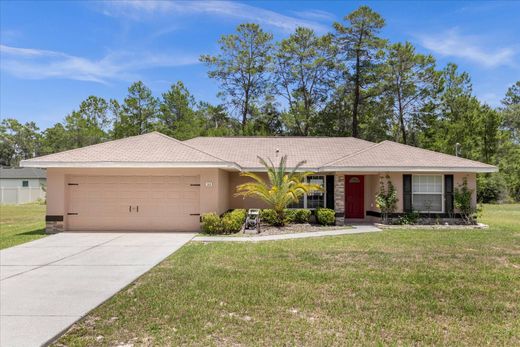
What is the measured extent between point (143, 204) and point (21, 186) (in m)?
34.4

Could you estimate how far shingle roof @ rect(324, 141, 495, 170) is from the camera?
16.0 m

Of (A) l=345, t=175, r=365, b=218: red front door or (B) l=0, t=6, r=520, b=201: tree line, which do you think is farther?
(B) l=0, t=6, r=520, b=201: tree line

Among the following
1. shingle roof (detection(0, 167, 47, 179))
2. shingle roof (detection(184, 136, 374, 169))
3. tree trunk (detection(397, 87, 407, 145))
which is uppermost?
tree trunk (detection(397, 87, 407, 145))

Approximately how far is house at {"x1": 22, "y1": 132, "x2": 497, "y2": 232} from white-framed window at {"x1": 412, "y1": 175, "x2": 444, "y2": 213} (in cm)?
4

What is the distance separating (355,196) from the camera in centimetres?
1877

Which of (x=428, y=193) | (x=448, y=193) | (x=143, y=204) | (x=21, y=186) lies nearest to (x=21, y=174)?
(x=21, y=186)

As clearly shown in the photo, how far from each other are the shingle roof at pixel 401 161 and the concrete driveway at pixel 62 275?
26.9ft

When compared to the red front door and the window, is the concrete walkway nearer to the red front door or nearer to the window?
the window

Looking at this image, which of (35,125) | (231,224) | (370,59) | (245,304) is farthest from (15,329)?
(35,125)

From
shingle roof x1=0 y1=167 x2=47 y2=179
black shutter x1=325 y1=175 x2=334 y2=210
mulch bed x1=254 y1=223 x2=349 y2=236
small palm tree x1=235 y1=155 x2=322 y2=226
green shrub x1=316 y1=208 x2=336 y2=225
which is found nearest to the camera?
mulch bed x1=254 y1=223 x2=349 y2=236

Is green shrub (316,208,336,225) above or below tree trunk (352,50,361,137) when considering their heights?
below

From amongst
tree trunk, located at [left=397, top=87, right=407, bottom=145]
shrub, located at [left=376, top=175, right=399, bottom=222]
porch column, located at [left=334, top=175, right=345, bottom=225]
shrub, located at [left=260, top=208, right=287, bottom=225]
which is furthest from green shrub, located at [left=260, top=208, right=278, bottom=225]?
tree trunk, located at [left=397, top=87, right=407, bottom=145]

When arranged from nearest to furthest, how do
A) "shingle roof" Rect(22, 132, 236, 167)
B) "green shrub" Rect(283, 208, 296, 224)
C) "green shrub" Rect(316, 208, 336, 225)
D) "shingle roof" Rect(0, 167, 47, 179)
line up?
"shingle roof" Rect(22, 132, 236, 167)
"green shrub" Rect(283, 208, 296, 224)
"green shrub" Rect(316, 208, 336, 225)
"shingle roof" Rect(0, 167, 47, 179)

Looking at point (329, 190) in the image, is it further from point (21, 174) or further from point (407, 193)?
point (21, 174)
